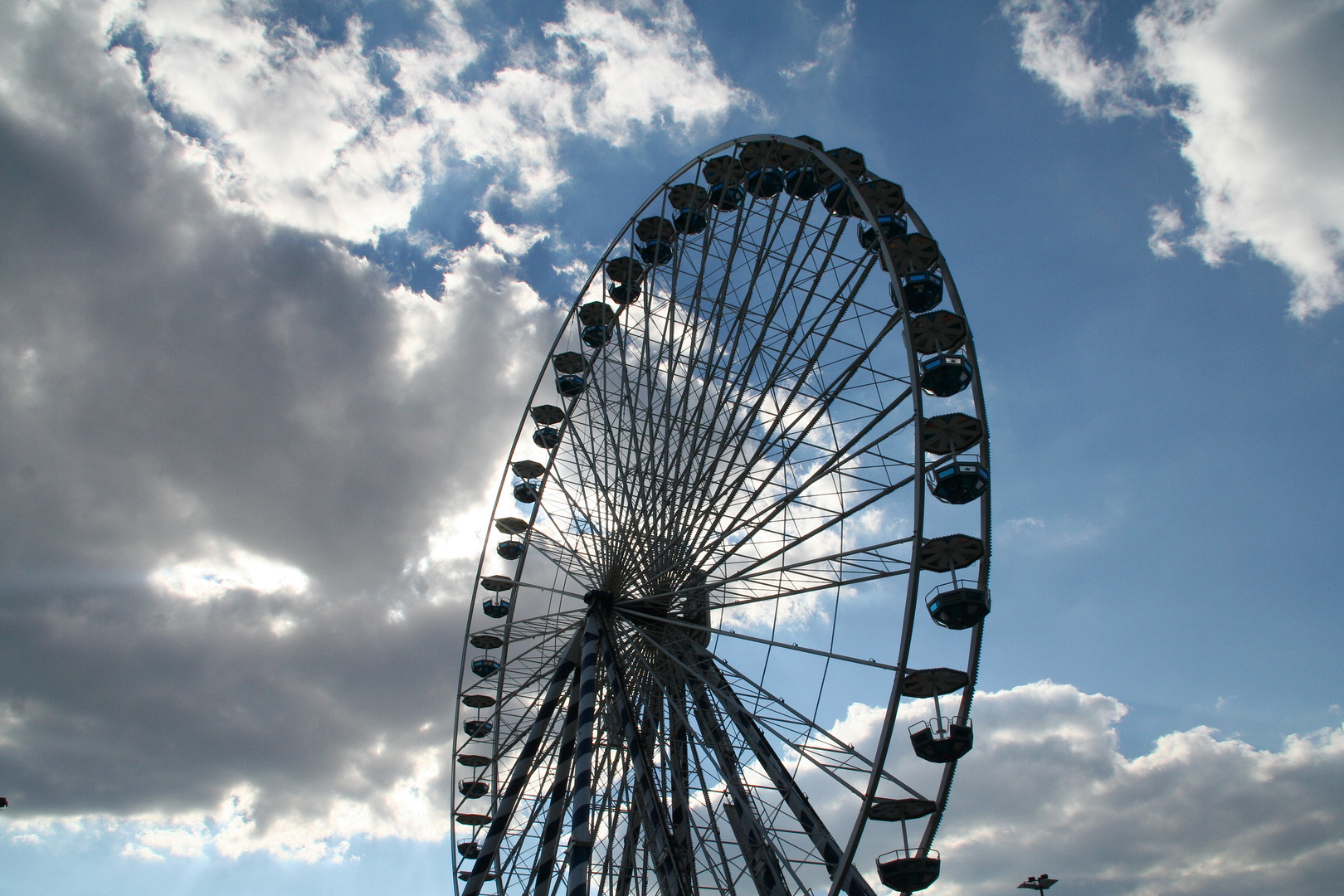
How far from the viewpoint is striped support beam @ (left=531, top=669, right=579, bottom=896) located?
1709 cm

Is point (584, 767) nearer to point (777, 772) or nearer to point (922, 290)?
point (777, 772)

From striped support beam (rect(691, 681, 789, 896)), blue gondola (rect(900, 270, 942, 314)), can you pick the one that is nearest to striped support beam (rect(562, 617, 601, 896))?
striped support beam (rect(691, 681, 789, 896))

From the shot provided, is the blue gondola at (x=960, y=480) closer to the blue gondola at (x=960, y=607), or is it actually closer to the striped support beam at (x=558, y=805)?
the blue gondola at (x=960, y=607)

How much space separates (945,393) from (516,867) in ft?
47.4

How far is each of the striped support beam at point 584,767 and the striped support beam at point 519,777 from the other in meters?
0.53

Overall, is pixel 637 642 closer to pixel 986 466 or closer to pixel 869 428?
pixel 869 428

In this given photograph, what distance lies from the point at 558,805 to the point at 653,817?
7.08 feet

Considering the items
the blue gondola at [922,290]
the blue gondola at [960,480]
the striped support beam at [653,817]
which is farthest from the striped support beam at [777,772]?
the blue gondola at [922,290]

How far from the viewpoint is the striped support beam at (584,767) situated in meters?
16.3

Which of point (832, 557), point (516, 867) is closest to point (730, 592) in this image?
point (832, 557)

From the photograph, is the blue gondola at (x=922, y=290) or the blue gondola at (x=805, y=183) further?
the blue gondola at (x=805, y=183)

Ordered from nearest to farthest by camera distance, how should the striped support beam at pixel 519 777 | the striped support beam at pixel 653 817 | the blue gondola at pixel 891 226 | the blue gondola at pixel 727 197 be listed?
the striped support beam at pixel 653 817 < the striped support beam at pixel 519 777 < the blue gondola at pixel 891 226 < the blue gondola at pixel 727 197

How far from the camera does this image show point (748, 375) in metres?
20.5

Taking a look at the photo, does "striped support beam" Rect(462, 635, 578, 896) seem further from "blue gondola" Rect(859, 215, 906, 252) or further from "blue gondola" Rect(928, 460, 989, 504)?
"blue gondola" Rect(859, 215, 906, 252)
